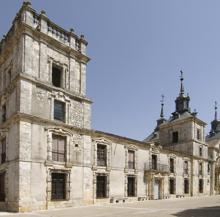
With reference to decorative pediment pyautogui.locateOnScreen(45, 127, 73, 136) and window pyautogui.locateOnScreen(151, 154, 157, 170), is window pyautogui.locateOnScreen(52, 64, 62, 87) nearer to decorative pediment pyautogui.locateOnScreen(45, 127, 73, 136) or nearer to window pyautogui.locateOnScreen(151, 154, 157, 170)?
decorative pediment pyautogui.locateOnScreen(45, 127, 73, 136)

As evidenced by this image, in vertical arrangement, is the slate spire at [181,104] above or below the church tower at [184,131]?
above

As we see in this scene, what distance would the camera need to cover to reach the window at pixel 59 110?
19.8 metres

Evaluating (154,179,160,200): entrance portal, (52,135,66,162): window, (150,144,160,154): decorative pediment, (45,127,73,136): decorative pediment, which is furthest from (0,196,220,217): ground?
(150,144,160,154): decorative pediment

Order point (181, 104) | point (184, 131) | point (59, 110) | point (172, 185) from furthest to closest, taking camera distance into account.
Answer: point (181, 104)
point (184, 131)
point (172, 185)
point (59, 110)

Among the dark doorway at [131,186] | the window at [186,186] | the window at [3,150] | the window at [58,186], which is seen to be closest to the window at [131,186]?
the dark doorway at [131,186]

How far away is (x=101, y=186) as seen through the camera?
22578 mm

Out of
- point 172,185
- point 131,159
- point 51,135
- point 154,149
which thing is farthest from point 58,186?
point 172,185

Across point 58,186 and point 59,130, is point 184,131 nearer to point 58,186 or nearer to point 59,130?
point 59,130

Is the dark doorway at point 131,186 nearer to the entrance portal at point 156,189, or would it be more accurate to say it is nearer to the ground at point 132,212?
the entrance portal at point 156,189

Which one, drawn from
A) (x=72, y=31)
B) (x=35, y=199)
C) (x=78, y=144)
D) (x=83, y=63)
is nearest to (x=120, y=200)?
(x=78, y=144)

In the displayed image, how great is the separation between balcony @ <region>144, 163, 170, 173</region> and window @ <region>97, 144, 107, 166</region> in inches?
225

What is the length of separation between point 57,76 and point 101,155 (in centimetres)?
673

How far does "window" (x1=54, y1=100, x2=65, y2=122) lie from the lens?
64.9 ft

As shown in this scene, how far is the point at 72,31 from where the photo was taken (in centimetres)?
2161
